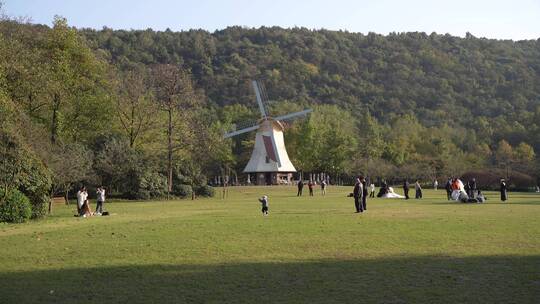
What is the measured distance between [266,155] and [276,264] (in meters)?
63.3

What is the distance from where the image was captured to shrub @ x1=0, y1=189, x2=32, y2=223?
21.6 meters

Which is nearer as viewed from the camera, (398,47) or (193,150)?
(193,150)

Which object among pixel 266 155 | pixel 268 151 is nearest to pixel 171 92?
pixel 268 151

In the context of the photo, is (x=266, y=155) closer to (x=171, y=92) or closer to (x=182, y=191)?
(x=182, y=191)

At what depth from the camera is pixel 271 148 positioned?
72.7 metres

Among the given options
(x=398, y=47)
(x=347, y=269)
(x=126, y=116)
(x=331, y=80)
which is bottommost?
(x=347, y=269)

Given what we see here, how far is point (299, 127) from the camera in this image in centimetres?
8200

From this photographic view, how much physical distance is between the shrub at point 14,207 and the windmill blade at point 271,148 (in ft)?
167

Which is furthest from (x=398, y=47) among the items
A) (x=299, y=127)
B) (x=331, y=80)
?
(x=299, y=127)

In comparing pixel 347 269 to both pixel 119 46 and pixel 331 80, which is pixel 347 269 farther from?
pixel 331 80

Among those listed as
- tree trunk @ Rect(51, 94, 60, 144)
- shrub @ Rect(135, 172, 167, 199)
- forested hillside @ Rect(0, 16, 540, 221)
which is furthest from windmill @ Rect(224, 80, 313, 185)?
tree trunk @ Rect(51, 94, 60, 144)

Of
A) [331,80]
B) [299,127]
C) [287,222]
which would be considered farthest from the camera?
[331,80]

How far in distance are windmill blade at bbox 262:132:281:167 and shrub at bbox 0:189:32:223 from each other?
50.9 metres

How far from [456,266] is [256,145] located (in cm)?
6544
